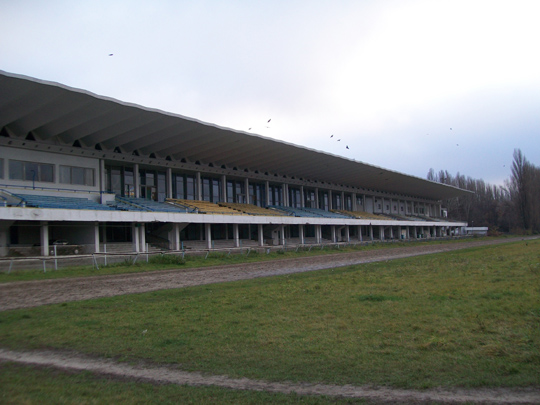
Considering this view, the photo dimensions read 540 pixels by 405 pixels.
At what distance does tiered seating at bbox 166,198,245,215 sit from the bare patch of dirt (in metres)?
32.0

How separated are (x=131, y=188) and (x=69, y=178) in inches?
270

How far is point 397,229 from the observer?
80188 millimetres

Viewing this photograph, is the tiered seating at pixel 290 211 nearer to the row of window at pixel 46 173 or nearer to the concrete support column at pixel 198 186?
the concrete support column at pixel 198 186

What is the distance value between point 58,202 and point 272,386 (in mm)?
27683

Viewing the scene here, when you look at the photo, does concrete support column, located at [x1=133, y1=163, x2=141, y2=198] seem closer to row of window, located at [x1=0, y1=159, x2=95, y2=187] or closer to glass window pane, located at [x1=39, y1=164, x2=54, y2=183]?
row of window, located at [x1=0, y1=159, x2=95, y2=187]

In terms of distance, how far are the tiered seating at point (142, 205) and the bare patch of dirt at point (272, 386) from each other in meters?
26.9

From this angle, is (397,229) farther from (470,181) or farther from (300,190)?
(470,181)

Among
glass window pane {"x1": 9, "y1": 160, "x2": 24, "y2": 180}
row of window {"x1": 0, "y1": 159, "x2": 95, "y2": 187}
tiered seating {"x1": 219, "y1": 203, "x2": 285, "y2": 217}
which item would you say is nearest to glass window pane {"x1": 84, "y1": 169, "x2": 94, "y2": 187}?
row of window {"x1": 0, "y1": 159, "x2": 95, "y2": 187}

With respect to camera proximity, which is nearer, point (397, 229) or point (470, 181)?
point (397, 229)

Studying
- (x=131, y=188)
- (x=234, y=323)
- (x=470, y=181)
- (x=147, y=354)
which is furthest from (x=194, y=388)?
(x=470, y=181)

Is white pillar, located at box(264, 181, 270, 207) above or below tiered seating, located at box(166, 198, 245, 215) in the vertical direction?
above

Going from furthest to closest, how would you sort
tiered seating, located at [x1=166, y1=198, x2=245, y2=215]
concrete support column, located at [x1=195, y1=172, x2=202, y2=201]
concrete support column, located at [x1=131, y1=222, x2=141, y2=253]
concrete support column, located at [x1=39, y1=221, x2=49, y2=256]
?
concrete support column, located at [x1=195, y1=172, x2=202, y2=201], tiered seating, located at [x1=166, y1=198, x2=245, y2=215], concrete support column, located at [x1=131, y1=222, x2=141, y2=253], concrete support column, located at [x1=39, y1=221, x2=49, y2=256]

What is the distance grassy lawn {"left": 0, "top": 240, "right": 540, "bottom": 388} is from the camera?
5.89m

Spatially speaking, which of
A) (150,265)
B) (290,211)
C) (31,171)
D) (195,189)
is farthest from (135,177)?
(290,211)
